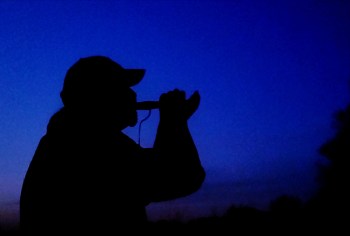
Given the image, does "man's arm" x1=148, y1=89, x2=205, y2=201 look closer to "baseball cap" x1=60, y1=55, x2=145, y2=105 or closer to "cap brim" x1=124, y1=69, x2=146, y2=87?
"cap brim" x1=124, y1=69, x2=146, y2=87

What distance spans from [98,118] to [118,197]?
50 cm

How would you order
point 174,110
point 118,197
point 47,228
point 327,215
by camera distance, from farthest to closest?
point 327,215 → point 174,110 → point 118,197 → point 47,228

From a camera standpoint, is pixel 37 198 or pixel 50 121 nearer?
pixel 37 198

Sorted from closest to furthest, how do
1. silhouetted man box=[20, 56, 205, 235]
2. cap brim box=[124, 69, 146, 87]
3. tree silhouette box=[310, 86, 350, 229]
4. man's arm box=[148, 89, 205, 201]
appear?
silhouetted man box=[20, 56, 205, 235]
man's arm box=[148, 89, 205, 201]
cap brim box=[124, 69, 146, 87]
tree silhouette box=[310, 86, 350, 229]

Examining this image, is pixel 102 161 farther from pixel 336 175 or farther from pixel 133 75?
pixel 336 175

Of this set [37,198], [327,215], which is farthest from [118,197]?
[327,215]

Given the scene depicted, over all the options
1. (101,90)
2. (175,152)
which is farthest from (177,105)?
(101,90)

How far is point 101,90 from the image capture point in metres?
2.28

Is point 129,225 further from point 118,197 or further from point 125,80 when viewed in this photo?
point 125,80

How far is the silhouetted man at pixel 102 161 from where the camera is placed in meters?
2.10

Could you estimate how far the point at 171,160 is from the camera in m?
2.23

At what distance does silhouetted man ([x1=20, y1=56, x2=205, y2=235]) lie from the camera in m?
2.10

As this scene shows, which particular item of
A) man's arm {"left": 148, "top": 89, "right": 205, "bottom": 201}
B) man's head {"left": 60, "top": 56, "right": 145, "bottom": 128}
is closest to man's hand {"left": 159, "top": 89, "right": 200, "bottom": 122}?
man's arm {"left": 148, "top": 89, "right": 205, "bottom": 201}

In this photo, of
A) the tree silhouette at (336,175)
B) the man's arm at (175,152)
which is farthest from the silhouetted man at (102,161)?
the tree silhouette at (336,175)
